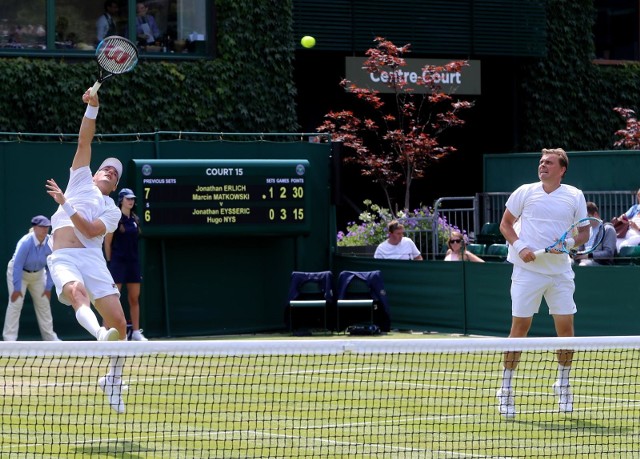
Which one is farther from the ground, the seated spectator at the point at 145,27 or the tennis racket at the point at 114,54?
the seated spectator at the point at 145,27

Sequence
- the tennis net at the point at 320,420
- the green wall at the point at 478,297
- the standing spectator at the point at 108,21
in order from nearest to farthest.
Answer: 1. the tennis net at the point at 320,420
2. the green wall at the point at 478,297
3. the standing spectator at the point at 108,21

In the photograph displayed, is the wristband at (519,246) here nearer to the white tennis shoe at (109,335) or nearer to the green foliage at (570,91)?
the white tennis shoe at (109,335)

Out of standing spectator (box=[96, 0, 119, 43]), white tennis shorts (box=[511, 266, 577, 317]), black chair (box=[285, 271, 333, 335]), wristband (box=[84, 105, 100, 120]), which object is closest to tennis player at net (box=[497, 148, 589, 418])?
white tennis shorts (box=[511, 266, 577, 317])

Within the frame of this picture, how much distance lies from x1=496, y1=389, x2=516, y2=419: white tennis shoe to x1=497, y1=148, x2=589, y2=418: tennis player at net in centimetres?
27

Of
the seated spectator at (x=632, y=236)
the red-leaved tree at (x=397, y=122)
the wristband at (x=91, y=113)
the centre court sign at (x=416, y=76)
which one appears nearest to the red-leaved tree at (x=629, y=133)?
the centre court sign at (x=416, y=76)

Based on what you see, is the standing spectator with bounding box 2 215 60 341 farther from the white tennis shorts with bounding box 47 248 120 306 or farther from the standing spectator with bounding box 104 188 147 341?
the white tennis shorts with bounding box 47 248 120 306

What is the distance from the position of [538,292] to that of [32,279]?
7.46 meters

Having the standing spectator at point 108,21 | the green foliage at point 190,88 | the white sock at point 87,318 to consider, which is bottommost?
the white sock at point 87,318

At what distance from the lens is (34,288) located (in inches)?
575

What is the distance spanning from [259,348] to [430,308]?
9.39 metres

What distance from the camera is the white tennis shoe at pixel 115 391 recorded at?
7926 mm

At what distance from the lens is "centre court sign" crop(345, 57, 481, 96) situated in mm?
22766

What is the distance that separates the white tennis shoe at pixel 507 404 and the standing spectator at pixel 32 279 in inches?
290

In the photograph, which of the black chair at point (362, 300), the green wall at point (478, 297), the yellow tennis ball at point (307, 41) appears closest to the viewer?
the green wall at point (478, 297)
